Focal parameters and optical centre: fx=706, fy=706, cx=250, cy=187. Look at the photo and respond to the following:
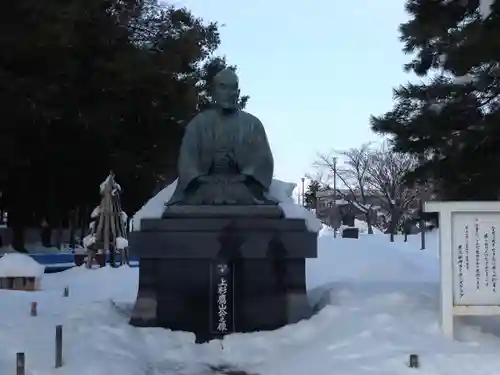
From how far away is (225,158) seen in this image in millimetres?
9547

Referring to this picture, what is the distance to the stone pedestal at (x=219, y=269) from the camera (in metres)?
8.76

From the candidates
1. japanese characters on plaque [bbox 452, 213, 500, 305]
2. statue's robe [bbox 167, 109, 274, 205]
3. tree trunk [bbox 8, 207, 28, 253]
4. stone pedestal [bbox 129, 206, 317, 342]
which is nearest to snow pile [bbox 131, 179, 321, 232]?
stone pedestal [bbox 129, 206, 317, 342]

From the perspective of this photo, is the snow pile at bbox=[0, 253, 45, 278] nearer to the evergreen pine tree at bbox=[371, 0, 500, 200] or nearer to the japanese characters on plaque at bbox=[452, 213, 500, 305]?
the evergreen pine tree at bbox=[371, 0, 500, 200]

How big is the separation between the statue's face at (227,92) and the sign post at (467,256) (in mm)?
3416

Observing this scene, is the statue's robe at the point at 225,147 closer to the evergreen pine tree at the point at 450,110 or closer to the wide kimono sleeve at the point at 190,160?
the wide kimono sleeve at the point at 190,160

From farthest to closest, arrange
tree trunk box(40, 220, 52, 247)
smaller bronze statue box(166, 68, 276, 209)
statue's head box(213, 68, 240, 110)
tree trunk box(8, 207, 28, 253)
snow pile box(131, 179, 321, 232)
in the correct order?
tree trunk box(40, 220, 52, 247) < tree trunk box(8, 207, 28, 253) < statue's head box(213, 68, 240, 110) < smaller bronze statue box(166, 68, 276, 209) < snow pile box(131, 179, 321, 232)

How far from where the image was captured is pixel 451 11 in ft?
31.7

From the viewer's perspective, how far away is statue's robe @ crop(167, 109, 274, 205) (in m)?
9.45

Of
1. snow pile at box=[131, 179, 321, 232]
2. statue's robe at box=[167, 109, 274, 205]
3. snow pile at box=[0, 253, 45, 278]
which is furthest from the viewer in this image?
snow pile at box=[0, 253, 45, 278]

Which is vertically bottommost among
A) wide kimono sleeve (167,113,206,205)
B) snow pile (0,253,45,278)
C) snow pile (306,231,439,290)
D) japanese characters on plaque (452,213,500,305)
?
snow pile (306,231,439,290)

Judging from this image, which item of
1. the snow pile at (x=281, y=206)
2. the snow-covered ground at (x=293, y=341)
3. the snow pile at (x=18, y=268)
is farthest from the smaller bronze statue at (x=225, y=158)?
the snow pile at (x=18, y=268)

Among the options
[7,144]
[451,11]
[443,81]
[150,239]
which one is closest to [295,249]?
[150,239]

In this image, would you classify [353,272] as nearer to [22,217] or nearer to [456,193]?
[456,193]

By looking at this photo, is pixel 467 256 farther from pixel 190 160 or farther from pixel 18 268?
pixel 18 268
